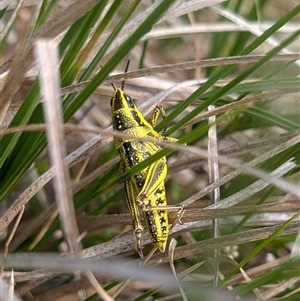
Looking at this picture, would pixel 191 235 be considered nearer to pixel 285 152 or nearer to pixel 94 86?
pixel 285 152

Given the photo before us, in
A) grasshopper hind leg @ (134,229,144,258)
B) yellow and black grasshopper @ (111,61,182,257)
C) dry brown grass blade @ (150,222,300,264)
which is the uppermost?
yellow and black grasshopper @ (111,61,182,257)

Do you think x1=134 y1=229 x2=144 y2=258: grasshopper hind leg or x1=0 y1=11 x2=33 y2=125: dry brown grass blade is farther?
x1=134 y1=229 x2=144 y2=258: grasshopper hind leg

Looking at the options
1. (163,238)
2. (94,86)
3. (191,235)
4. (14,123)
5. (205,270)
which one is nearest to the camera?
(94,86)

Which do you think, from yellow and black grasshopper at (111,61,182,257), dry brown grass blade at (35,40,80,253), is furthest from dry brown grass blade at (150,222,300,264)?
dry brown grass blade at (35,40,80,253)

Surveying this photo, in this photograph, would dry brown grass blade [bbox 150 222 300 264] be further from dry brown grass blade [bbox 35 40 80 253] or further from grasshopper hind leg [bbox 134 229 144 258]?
dry brown grass blade [bbox 35 40 80 253]

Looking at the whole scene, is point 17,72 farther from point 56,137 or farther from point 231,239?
point 231,239

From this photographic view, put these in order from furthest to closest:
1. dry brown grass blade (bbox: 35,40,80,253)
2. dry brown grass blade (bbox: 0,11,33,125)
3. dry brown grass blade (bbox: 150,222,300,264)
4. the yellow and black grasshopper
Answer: the yellow and black grasshopper < dry brown grass blade (bbox: 150,222,300,264) < dry brown grass blade (bbox: 0,11,33,125) < dry brown grass blade (bbox: 35,40,80,253)

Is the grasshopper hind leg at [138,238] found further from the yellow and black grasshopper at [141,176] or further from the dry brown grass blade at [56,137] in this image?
the dry brown grass blade at [56,137]

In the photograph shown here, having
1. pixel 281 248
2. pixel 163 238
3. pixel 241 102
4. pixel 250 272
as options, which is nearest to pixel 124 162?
pixel 163 238
